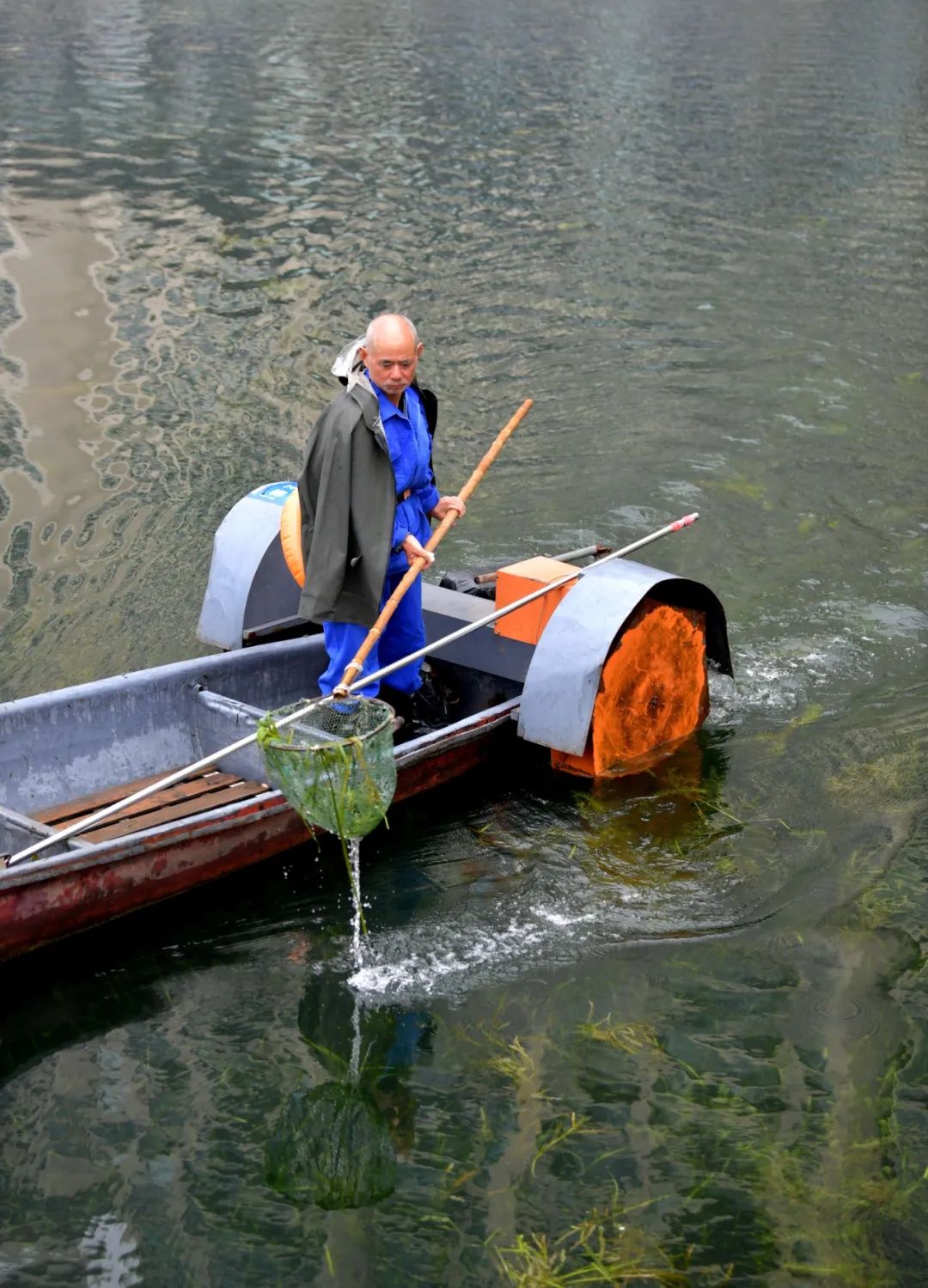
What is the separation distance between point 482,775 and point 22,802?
228cm

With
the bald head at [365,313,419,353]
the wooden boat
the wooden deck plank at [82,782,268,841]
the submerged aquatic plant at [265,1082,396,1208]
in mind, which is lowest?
the submerged aquatic plant at [265,1082,396,1208]

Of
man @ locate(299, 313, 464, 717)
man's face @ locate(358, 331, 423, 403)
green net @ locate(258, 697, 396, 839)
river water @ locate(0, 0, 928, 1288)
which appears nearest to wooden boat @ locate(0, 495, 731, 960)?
river water @ locate(0, 0, 928, 1288)

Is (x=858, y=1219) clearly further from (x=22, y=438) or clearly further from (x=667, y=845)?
(x=22, y=438)

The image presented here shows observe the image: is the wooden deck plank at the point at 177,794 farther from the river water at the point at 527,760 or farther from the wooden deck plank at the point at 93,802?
the river water at the point at 527,760

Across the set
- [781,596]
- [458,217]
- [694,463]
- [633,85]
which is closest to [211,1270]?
[781,596]

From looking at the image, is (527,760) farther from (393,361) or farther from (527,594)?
(393,361)

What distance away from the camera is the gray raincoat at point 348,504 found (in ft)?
21.7

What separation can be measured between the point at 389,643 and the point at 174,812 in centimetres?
131

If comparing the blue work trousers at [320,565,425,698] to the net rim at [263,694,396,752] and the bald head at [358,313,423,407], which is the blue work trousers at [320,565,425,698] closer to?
the net rim at [263,694,396,752]

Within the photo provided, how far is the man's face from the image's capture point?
21.5 feet

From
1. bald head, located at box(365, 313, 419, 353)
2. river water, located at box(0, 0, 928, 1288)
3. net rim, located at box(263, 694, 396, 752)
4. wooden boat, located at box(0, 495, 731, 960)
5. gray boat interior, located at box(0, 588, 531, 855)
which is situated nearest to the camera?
river water, located at box(0, 0, 928, 1288)

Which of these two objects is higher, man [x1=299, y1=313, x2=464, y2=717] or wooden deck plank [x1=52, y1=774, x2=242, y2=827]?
man [x1=299, y1=313, x2=464, y2=717]

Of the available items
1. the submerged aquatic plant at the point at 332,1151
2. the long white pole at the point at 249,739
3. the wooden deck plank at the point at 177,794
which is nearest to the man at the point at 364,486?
the long white pole at the point at 249,739

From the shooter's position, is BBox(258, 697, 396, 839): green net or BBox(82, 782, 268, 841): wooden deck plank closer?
BBox(258, 697, 396, 839): green net
